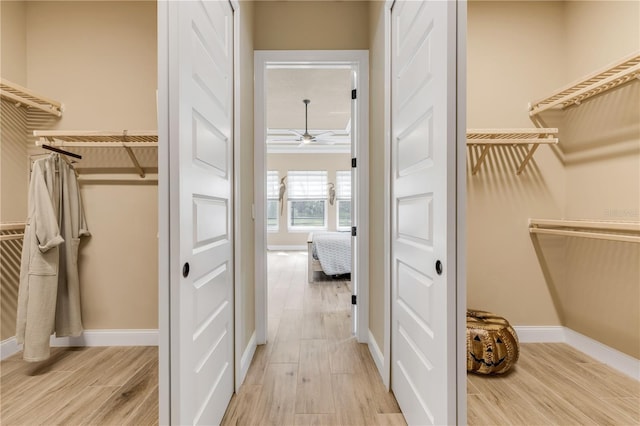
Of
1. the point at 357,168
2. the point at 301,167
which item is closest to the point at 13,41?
the point at 357,168

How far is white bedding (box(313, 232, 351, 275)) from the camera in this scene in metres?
4.76

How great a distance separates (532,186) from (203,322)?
2.65m

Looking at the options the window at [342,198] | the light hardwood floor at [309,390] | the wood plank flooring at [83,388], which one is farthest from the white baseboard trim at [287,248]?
the wood plank flooring at [83,388]

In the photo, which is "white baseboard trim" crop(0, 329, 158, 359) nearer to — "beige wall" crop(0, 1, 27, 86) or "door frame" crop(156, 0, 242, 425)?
"door frame" crop(156, 0, 242, 425)

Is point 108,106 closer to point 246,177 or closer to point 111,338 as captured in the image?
point 246,177

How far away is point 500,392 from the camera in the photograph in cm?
183

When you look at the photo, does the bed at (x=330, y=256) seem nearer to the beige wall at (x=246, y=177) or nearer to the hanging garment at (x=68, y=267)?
the beige wall at (x=246, y=177)

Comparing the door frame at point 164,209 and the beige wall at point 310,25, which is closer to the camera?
the door frame at point 164,209

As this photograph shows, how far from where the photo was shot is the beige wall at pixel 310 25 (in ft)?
8.30

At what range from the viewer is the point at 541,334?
2510 mm

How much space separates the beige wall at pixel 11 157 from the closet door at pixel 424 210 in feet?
9.24

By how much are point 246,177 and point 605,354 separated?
287 cm

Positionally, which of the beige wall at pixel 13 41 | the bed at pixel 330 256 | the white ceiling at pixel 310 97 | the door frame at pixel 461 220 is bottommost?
the bed at pixel 330 256

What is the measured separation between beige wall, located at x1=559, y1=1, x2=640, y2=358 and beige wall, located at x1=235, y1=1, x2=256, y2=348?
8.35 ft
